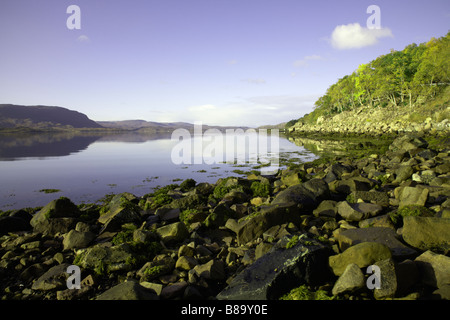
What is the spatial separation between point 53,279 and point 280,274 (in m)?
5.05

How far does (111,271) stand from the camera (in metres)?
5.96

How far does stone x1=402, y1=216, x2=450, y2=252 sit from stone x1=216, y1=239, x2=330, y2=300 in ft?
6.86

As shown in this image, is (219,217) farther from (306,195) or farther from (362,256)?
(362,256)

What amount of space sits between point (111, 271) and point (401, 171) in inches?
553

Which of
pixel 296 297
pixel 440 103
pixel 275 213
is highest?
pixel 440 103

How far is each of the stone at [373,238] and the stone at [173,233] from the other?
4.36 metres

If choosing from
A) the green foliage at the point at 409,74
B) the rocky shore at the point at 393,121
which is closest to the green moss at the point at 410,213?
the rocky shore at the point at 393,121

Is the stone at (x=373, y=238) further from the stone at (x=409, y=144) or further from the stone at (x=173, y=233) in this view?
the stone at (x=409, y=144)

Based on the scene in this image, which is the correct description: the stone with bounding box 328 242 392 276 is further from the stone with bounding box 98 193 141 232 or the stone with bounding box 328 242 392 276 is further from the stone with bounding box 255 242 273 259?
the stone with bounding box 98 193 141 232

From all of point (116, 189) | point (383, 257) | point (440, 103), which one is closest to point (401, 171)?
point (383, 257)

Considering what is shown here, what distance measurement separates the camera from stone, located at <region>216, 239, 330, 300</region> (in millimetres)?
4402

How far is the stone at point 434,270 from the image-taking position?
411cm

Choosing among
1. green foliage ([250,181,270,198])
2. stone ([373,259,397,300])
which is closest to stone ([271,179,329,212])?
green foliage ([250,181,270,198])
